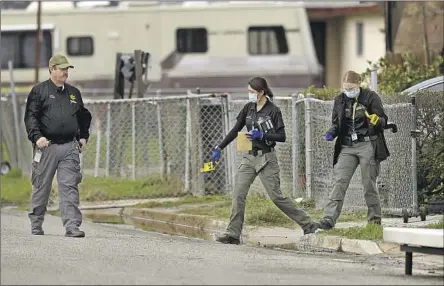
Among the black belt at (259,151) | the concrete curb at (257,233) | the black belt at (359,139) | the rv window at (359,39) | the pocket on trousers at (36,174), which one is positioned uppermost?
the rv window at (359,39)

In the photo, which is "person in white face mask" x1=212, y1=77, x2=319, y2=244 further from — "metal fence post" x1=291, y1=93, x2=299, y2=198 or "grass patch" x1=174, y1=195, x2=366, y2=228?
"metal fence post" x1=291, y1=93, x2=299, y2=198

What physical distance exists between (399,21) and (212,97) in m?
6.73

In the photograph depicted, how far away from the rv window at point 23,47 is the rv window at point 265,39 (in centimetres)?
503

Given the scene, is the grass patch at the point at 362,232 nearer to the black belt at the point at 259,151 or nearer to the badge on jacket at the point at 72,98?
the black belt at the point at 259,151

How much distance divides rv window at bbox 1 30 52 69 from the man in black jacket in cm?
1818

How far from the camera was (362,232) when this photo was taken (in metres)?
12.4

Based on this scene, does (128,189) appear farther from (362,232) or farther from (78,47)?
(78,47)

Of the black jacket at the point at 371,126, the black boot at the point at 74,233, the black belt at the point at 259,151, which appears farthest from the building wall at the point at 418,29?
the black boot at the point at 74,233

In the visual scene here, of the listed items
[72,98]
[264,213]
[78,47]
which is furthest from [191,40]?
[72,98]

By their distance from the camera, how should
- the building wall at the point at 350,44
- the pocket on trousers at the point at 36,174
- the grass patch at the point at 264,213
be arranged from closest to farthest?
the pocket on trousers at the point at 36,174 < the grass patch at the point at 264,213 < the building wall at the point at 350,44

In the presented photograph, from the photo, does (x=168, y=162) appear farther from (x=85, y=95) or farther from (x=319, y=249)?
(x=85, y=95)

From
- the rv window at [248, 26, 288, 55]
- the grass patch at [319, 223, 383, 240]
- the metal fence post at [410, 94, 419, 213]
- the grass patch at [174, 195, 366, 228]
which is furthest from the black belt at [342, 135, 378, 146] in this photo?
the rv window at [248, 26, 288, 55]

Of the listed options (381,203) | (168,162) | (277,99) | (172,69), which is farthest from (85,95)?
(381,203)

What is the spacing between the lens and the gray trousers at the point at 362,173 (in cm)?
1264
